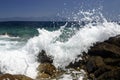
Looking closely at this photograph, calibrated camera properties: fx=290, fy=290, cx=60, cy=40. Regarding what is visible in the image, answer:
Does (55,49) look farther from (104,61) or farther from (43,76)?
(104,61)

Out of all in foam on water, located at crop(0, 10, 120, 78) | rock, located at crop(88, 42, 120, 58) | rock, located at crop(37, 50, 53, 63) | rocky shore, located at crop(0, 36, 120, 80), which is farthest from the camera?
rock, located at crop(37, 50, 53, 63)

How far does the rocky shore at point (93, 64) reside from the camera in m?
8.38

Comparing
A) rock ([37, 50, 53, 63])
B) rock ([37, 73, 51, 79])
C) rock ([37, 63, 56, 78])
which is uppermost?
rock ([37, 50, 53, 63])

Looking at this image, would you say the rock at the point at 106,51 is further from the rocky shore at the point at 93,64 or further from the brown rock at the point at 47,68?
the brown rock at the point at 47,68

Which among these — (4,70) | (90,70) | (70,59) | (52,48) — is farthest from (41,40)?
(90,70)

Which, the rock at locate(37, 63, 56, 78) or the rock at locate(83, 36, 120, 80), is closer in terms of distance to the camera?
the rock at locate(83, 36, 120, 80)

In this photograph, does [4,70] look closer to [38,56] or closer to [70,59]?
[38,56]

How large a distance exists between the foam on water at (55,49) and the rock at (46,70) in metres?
0.19

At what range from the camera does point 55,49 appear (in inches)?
444

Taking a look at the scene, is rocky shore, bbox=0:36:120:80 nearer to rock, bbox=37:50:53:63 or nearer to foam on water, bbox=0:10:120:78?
rock, bbox=37:50:53:63

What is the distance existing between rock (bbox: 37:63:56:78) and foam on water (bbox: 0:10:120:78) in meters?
0.19

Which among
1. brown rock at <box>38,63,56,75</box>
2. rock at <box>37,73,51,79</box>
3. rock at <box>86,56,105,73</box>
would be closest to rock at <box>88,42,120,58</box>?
rock at <box>86,56,105,73</box>

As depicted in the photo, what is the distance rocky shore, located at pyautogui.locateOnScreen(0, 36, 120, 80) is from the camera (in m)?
8.38

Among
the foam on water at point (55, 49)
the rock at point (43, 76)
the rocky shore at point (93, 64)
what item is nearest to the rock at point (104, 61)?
the rocky shore at point (93, 64)
